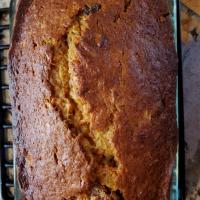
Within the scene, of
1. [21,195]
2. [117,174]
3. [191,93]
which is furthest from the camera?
[191,93]

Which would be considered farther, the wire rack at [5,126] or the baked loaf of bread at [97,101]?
the wire rack at [5,126]

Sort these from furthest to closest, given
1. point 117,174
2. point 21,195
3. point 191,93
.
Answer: point 191,93 → point 21,195 → point 117,174

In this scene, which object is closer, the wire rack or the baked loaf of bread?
the baked loaf of bread

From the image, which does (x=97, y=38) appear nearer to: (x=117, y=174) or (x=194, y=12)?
(x=117, y=174)

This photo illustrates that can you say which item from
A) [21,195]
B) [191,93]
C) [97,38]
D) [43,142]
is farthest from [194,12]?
[21,195]
